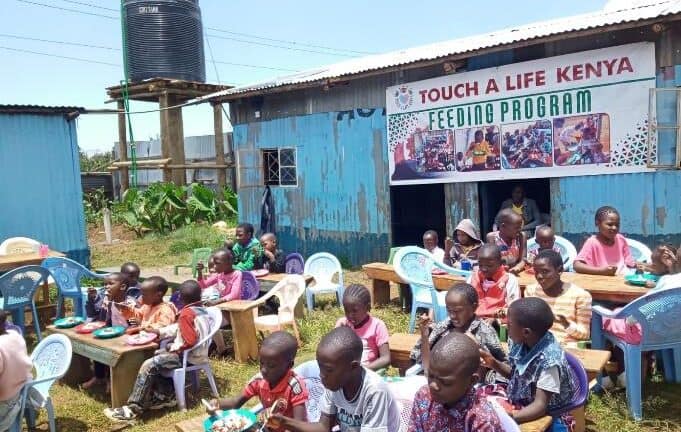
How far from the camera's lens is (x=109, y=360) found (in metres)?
4.85

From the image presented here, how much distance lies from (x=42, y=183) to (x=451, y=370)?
10.5 meters

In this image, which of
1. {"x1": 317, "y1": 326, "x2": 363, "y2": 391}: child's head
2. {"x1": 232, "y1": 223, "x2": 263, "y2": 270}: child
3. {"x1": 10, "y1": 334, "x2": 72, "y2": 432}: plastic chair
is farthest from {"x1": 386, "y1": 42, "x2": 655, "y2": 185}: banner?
{"x1": 10, "y1": 334, "x2": 72, "y2": 432}: plastic chair

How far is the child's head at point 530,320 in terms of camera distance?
119 inches

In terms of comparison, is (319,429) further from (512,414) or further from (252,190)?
(252,190)

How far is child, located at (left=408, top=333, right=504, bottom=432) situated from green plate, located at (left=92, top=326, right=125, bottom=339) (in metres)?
3.54

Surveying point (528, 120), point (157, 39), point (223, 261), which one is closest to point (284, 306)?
point (223, 261)

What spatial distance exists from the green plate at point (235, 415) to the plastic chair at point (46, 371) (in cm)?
161

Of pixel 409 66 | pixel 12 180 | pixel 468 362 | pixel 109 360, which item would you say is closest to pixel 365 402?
pixel 468 362

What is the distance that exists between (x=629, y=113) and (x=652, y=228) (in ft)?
5.01

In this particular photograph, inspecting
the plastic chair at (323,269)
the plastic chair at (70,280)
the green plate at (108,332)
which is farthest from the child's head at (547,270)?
the plastic chair at (70,280)

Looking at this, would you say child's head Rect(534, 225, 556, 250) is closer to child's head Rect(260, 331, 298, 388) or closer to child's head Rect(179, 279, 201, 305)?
child's head Rect(179, 279, 201, 305)

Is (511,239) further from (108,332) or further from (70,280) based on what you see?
(70,280)

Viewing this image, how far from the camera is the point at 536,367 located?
119 inches

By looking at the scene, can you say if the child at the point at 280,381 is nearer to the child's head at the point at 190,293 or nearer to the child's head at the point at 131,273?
the child's head at the point at 190,293
